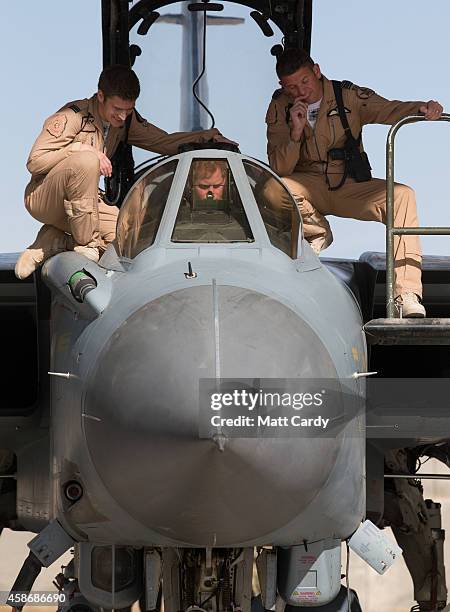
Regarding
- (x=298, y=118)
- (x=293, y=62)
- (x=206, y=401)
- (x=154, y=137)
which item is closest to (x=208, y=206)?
(x=206, y=401)

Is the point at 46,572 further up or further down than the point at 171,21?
further down

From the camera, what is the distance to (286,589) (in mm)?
6871

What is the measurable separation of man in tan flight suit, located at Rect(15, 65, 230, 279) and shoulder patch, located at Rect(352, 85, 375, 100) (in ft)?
4.62

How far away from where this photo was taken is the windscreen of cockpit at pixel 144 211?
6879 mm

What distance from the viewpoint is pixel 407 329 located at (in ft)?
23.1

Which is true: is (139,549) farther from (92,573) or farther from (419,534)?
(419,534)

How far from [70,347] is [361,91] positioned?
10.5 feet

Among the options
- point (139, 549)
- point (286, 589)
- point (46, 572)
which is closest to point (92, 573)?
point (139, 549)

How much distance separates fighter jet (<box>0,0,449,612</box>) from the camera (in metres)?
5.60

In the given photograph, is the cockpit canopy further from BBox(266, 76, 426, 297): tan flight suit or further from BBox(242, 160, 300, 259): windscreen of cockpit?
BBox(266, 76, 426, 297): tan flight suit

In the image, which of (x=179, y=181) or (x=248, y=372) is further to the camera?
(x=179, y=181)

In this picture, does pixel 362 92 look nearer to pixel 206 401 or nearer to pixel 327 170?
pixel 327 170

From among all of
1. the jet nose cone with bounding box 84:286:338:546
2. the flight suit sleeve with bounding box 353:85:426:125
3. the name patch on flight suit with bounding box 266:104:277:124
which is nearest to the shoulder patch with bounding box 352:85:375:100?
the flight suit sleeve with bounding box 353:85:426:125

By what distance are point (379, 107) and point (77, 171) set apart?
6.99ft
